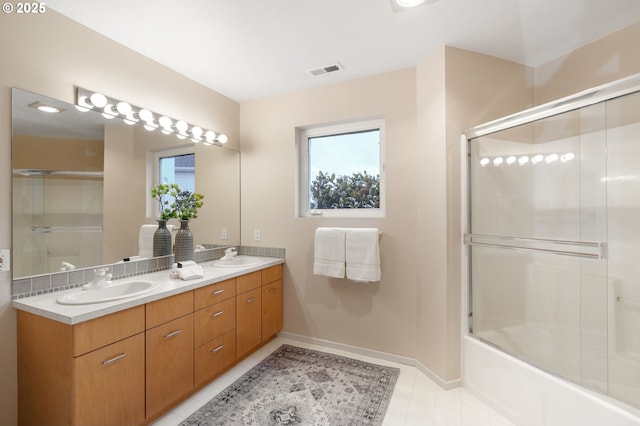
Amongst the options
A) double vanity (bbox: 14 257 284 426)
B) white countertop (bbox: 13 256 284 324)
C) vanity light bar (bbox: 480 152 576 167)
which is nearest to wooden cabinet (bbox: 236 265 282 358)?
double vanity (bbox: 14 257 284 426)

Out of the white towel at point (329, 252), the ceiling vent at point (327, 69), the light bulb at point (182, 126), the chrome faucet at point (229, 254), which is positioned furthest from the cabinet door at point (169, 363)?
the ceiling vent at point (327, 69)

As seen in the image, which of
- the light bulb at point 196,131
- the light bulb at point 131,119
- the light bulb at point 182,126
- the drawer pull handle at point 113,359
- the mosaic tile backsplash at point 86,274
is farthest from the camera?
the light bulb at point 196,131

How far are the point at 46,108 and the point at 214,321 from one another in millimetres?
1611

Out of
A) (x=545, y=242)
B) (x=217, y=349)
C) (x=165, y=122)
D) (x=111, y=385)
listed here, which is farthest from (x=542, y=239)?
(x=165, y=122)

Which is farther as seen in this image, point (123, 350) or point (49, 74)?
point (49, 74)

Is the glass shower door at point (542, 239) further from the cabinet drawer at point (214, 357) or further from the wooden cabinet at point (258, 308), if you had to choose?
the cabinet drawer at point (214, 357)

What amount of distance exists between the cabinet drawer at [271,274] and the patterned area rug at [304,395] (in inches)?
24.8

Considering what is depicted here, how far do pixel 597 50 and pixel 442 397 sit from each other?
250 centimetres

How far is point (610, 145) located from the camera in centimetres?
168

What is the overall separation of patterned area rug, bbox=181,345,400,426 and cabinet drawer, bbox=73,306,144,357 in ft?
2.19

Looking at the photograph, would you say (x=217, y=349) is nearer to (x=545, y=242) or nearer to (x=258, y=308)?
(x=258, y=308)

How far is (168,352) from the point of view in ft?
5.49

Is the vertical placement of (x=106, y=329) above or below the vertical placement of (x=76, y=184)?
below

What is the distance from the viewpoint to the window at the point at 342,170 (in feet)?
8.25
